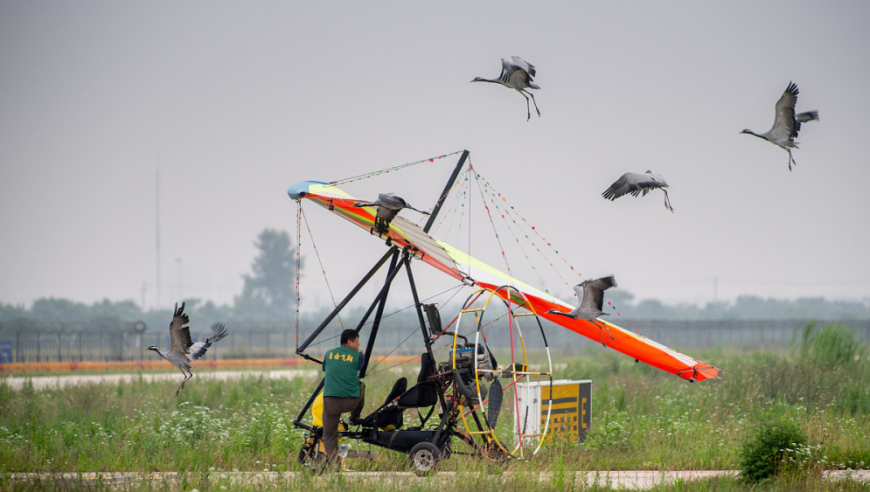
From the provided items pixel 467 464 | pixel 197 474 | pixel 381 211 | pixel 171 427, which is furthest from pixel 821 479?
pixel 171 427

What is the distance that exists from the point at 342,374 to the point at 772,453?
5874mm

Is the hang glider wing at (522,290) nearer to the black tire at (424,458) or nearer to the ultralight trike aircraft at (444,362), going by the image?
the ultralight trike aircraft at (444,362)

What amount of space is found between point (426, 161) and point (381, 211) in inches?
60.3

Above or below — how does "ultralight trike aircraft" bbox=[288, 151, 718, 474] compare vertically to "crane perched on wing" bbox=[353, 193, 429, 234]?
below

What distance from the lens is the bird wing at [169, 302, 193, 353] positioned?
11469 mm

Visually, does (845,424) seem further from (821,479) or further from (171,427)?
(171,427)

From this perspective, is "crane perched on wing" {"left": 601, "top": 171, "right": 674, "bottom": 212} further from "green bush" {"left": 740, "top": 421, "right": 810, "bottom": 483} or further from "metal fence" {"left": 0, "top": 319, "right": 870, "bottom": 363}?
"metal fence" {"left": 0, "top": 319, "right": 870, "bottom": 363}

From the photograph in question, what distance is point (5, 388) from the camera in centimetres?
2244

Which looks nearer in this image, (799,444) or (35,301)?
(799,444)

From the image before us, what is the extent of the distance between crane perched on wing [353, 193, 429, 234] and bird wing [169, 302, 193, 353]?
2.87 meters

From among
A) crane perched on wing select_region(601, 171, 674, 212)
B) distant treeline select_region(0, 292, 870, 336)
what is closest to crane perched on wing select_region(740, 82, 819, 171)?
crane perched on wing select_region(601, 171, 674, 212)

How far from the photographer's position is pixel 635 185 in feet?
35.5

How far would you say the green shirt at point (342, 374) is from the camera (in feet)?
37.0

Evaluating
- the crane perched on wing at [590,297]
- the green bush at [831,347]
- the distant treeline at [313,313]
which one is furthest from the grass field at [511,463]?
the distant treeline at [313,313]
